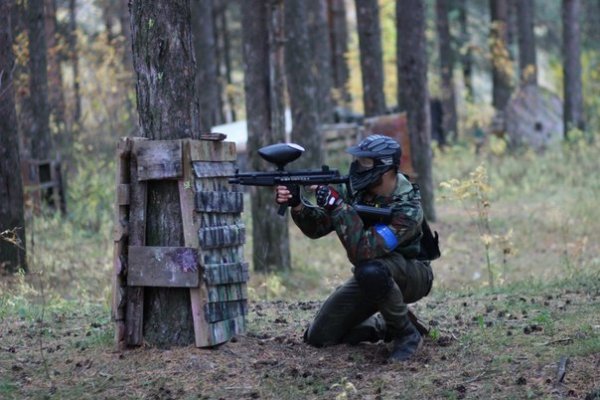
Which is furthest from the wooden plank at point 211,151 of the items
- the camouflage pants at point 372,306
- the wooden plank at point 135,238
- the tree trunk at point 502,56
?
the tree trunk at point 502,56

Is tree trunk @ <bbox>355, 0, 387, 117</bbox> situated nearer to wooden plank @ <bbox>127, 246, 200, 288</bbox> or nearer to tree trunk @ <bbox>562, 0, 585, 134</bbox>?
tree trunk @ <bbox>562, 0, 585, 134</bbox>

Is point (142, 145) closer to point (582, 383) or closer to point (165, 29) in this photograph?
point (165, 29)

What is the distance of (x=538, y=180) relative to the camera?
2041 centimetres

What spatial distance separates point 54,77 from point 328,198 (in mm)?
14164

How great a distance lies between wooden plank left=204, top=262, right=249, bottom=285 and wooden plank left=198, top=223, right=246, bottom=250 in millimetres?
140

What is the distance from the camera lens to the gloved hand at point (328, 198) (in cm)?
609


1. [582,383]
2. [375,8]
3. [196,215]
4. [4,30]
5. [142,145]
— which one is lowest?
[582,383]

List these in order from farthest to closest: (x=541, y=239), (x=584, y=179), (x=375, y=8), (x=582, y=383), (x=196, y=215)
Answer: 1. (x=584, y=179)
2. (x=375, y=8)
3. (x=541, y=239)
4. (x=196, y=215)
5. (x=582, y=383)

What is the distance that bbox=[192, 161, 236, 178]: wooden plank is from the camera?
616 centimetres

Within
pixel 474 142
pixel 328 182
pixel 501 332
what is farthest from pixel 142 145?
pixel 474 142

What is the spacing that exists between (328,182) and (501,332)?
1812 millimetres

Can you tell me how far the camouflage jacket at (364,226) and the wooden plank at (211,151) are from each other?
0.66 meters

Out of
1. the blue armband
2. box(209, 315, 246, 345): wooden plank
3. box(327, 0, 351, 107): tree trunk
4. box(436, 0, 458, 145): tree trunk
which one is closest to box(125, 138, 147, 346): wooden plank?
box(209, 315, 246, 345): wooden plank

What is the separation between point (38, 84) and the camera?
49.6 feet
